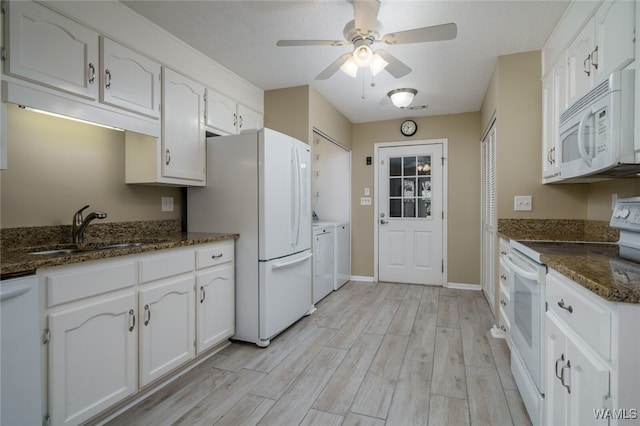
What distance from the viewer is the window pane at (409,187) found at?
15.0 ft

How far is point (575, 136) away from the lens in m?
1.66

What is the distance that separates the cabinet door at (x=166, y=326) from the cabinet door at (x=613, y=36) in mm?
2644

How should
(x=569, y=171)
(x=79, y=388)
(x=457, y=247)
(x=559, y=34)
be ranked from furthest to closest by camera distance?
(x=457, y=247)
(x=559, y=34)
(x=569, y=171)
(x=79, y=388)

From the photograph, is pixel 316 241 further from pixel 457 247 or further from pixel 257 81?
pixel 457 247

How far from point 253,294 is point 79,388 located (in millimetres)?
1240

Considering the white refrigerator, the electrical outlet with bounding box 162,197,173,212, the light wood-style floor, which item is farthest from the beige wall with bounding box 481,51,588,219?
the electrical outlet with bounding box 162,197,173,212

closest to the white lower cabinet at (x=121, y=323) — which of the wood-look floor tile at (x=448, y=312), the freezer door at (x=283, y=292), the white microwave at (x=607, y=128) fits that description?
the freezer door at (x=283, y=292)

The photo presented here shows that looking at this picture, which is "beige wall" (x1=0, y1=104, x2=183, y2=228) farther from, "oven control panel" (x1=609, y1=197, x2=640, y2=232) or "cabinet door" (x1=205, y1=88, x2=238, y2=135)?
"oven control panel" (x1=609, y1=197, x2=640, y2=232)

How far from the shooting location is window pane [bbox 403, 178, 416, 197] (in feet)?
15.0

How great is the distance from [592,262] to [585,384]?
1.71 ft

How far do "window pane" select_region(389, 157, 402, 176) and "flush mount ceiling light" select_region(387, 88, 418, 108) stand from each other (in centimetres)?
130

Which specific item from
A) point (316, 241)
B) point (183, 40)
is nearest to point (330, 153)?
point (316, 241)

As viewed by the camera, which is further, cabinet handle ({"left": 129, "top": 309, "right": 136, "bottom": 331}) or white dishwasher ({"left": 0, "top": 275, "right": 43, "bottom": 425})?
cabinet handle ({"left": 129, "top": 309, "right": 136, "bottom": 331})

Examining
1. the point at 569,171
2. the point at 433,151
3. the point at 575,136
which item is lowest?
the point at 569,171
